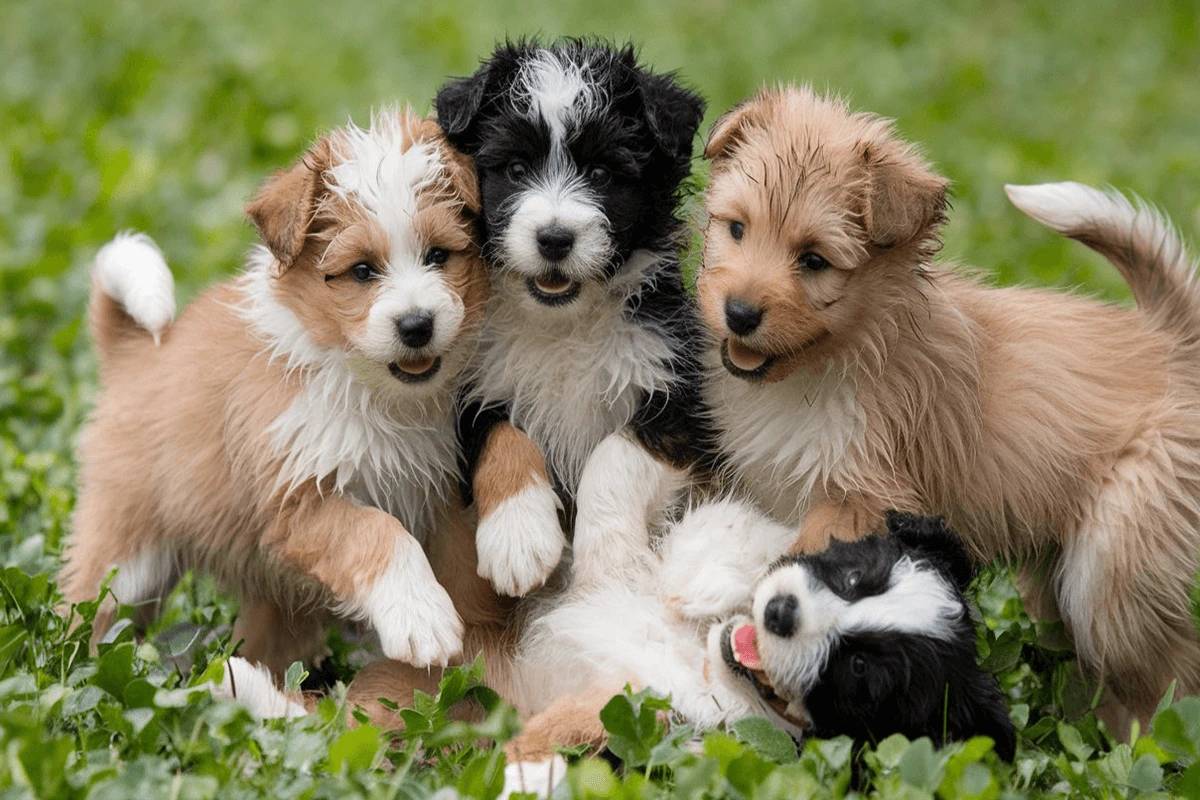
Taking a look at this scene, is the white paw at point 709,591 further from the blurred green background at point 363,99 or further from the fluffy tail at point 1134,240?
the blurred green background at point 363,99

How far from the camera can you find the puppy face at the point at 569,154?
423 centimetres

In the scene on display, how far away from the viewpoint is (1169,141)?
34.2 ft

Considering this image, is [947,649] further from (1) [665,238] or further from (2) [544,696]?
(1) [665,238]

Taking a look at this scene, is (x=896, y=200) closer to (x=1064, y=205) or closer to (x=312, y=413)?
(x=1064, y=205)

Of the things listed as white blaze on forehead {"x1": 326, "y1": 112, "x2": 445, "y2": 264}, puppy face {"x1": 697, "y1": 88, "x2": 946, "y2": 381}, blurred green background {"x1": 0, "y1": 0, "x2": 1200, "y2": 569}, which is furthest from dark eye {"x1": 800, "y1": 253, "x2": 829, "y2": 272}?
blurred green background {"x1": 0, "y1": 0, "x2": 1200, "y2": 569}

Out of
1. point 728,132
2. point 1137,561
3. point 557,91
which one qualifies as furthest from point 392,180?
point 1137,561

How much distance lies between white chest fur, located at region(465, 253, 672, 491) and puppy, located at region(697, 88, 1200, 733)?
0.87ft

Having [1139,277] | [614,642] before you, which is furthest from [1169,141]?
[614,642]

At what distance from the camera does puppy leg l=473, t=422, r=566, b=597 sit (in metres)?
4.31

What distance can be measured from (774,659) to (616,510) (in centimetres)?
81

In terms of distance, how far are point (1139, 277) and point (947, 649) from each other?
5.25 feet

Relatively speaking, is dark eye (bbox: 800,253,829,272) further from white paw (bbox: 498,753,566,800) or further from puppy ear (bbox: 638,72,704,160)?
white paw (bbox: 498,753,566,800)

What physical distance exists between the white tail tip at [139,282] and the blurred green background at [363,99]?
970mm

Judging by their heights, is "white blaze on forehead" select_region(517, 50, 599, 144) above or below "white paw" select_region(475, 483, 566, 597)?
above
